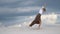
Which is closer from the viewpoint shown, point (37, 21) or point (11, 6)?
point (37, 21)

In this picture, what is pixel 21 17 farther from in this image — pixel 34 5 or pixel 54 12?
pixel 54 12

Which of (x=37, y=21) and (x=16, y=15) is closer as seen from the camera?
(x=37, y=21)

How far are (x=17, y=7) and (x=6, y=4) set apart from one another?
0.34 feet

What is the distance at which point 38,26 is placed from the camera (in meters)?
1.65

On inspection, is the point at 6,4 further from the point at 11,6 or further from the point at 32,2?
the point at 32,2

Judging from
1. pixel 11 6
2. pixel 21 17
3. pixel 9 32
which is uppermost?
pixel 11 6

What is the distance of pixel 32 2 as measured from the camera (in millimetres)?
1734

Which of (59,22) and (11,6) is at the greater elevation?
(11,6)

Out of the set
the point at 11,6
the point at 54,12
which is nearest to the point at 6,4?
the point at 11,6

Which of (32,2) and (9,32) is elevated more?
(32,2)

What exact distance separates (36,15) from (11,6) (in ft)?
0.82

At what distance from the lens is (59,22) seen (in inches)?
66.8

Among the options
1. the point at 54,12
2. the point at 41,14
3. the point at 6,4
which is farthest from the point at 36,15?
the point at 6,4

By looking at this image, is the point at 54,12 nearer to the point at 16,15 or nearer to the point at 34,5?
the point at 34,5
